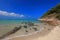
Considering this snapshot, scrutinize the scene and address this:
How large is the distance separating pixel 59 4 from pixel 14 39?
29.4 metres

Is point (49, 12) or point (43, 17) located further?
point (43, 17)

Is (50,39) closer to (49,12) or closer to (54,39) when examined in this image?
(54,39)

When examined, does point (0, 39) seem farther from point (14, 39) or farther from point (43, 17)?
point (43, 17)

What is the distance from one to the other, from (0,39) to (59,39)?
9.13 ft

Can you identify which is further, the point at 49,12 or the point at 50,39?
the point at 49,12

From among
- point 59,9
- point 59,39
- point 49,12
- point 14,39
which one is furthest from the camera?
point 49,12

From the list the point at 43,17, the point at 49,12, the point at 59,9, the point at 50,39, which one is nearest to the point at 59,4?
the point at 59,9

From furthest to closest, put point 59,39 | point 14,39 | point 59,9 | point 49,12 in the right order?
point 49,12 < point 59,9 < point 14,39 < point 59,39

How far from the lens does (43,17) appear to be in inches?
1542

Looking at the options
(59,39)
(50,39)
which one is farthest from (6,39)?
(59,39)

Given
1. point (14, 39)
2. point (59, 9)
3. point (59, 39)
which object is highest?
point (59, 9)

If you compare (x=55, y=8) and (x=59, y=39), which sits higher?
(x=55, y=8)

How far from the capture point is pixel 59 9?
32.8 metres

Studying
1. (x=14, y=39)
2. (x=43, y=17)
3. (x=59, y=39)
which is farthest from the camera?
(x=43, y=17)
